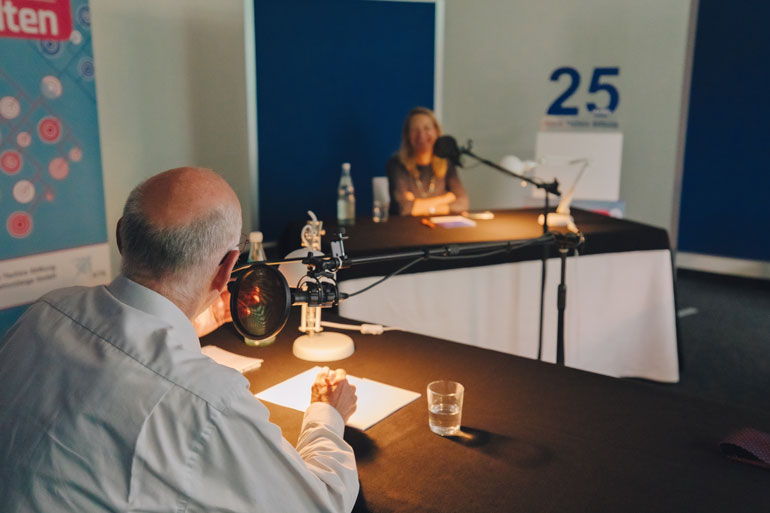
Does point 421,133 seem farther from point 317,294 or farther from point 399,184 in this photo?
point 317,294

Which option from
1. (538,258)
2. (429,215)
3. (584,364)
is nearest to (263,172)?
(429,215)

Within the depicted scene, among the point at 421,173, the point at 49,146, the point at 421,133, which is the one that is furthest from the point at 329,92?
the point at 49,146

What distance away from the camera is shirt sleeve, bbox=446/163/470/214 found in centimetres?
389

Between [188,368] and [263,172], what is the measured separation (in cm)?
307

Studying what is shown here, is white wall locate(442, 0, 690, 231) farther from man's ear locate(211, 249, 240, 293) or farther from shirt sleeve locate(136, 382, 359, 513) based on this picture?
shirt sleeve locate(136, 382, 359, 513)

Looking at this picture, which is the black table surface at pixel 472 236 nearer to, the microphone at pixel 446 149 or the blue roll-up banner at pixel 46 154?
the microphone at pixel 446 149

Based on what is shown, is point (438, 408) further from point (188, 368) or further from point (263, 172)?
point (263, 172)

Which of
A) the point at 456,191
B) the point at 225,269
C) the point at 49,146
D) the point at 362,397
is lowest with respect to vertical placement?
the point at 362,397

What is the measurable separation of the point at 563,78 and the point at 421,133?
192 centimetres

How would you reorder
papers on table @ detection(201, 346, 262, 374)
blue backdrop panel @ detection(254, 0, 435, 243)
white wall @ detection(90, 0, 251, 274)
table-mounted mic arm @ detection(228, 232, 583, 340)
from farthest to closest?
blue backdrop panel @ detection(254, 0, 435, 243) → white wall @ detection(90, 0, 251, 274) → papers on table @ detection(201, 346, 262, 374) → table-mounted mic arm @ detection(228, 232, 583, 340)

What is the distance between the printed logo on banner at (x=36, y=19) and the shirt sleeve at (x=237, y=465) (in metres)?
1.96

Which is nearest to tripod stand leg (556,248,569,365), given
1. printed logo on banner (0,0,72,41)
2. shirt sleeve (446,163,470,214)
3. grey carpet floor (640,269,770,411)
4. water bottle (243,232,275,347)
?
grey carpet floor (640,269,770,411)

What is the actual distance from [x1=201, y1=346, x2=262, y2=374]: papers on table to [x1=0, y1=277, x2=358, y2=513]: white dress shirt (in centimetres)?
63

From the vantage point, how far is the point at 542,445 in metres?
1.19
